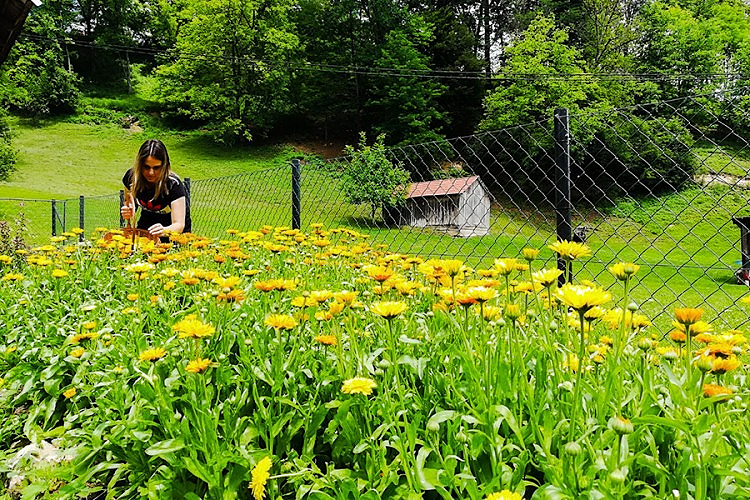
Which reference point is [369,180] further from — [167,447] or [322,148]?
[322,148]

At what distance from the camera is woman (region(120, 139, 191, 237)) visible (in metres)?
3.40

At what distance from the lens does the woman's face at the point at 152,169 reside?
342 centimetres

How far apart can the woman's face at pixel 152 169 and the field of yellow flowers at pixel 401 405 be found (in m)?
2.10

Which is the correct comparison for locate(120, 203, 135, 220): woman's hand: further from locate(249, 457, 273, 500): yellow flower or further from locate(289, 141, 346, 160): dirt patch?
locate(289, 141, 346, 160): dirt patch

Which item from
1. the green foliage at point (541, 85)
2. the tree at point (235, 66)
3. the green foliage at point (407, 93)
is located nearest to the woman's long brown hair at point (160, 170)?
the green foliage at point (541, 85)

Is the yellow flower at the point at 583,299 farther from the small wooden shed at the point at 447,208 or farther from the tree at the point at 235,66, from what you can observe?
the tree at the point at 235,66

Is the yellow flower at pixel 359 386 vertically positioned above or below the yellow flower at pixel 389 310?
below

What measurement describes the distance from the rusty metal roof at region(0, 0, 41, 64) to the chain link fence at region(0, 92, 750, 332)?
A: 1.79 metres

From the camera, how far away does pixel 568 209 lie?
2.32 metres

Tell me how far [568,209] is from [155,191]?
2691 millimetres

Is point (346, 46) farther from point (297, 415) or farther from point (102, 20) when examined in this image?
point (297, 415)

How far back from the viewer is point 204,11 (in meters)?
24.1

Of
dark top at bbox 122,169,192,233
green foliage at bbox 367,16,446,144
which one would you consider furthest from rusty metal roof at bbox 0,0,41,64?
green foliage at bbox 367,16,446,144

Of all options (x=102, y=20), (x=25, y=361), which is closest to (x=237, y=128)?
(x=102, y=20)
